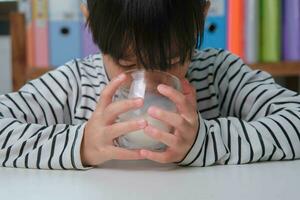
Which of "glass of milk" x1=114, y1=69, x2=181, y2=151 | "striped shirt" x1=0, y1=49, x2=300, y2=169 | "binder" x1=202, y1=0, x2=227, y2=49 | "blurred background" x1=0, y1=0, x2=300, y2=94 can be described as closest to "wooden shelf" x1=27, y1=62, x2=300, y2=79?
"blurred background" x1=0, y1=0, x2=300, y2=94

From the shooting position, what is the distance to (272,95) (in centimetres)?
77

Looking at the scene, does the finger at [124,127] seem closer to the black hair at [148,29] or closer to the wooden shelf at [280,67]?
the black hair at [148,29]

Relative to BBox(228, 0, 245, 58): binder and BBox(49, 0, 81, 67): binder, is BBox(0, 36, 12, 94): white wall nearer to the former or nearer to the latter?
BBox(49, 0, 81, 67): binder

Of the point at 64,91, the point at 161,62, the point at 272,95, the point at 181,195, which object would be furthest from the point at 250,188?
the point at 64,91

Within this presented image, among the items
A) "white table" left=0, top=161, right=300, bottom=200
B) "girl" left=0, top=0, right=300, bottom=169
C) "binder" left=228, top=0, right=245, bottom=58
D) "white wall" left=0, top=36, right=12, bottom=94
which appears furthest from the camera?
"white wall" left=0, top=36, right=12, bottom=94

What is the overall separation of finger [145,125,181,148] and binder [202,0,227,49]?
0.70m

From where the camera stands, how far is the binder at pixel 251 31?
3.96 ft

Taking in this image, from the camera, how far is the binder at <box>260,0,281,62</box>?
1213mm

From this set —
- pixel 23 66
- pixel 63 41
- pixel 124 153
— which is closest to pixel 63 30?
pixel 63 41

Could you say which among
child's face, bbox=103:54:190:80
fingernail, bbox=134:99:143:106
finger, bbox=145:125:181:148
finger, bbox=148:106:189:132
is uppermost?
child's face, bbox=103:54:190:80

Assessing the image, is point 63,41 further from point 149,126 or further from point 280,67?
point 149,126

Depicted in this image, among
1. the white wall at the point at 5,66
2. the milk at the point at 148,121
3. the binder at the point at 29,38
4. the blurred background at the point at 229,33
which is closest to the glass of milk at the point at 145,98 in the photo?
the milk at the point at 148,121

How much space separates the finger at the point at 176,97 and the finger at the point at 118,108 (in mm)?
32

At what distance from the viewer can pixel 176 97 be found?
0.53 meters
